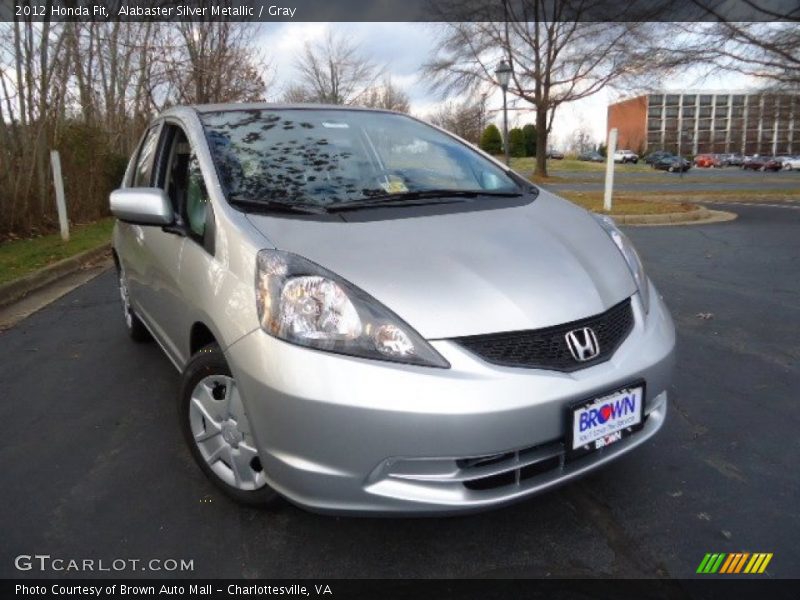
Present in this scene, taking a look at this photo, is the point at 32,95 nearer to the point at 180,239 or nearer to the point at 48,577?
the point at 180,239

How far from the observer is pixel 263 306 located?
1.78 meters

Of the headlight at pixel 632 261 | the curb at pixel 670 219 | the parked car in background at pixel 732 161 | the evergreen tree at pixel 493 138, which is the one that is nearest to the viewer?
the headlight at pixel 632 261

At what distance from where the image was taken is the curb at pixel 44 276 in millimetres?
5527

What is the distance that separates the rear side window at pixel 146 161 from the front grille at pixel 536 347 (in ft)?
7.54

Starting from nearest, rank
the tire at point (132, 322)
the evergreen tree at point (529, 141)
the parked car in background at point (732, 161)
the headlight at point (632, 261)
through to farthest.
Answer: the headlight at point (632, 261) < the tire at point (132, 322) < the parked car in background at point (732, 161) < the evergreen tree at point (529, 141)

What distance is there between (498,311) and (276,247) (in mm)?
738

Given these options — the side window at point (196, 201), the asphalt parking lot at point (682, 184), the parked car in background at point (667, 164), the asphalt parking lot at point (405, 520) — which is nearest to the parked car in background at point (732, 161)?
the parked car in background at point (667, 164)

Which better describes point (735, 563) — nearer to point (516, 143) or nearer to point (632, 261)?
point (632, 261)

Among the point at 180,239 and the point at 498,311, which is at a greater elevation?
the point at 180,239

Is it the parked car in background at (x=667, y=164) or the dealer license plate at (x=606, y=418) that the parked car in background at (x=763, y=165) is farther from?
the dealer license plate at (x=606, y=418)

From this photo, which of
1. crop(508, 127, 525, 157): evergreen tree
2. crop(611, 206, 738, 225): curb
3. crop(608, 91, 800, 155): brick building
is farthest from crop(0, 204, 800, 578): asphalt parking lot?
crop(608, 91, 800, 155): brick building

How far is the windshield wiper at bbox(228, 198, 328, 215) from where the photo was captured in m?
2.16

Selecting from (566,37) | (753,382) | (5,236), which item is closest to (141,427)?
(753,382)

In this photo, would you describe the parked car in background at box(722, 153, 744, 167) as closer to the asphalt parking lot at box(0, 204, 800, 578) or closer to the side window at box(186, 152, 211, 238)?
the asphalt parking lot at box(0, 204, 800, 578)
